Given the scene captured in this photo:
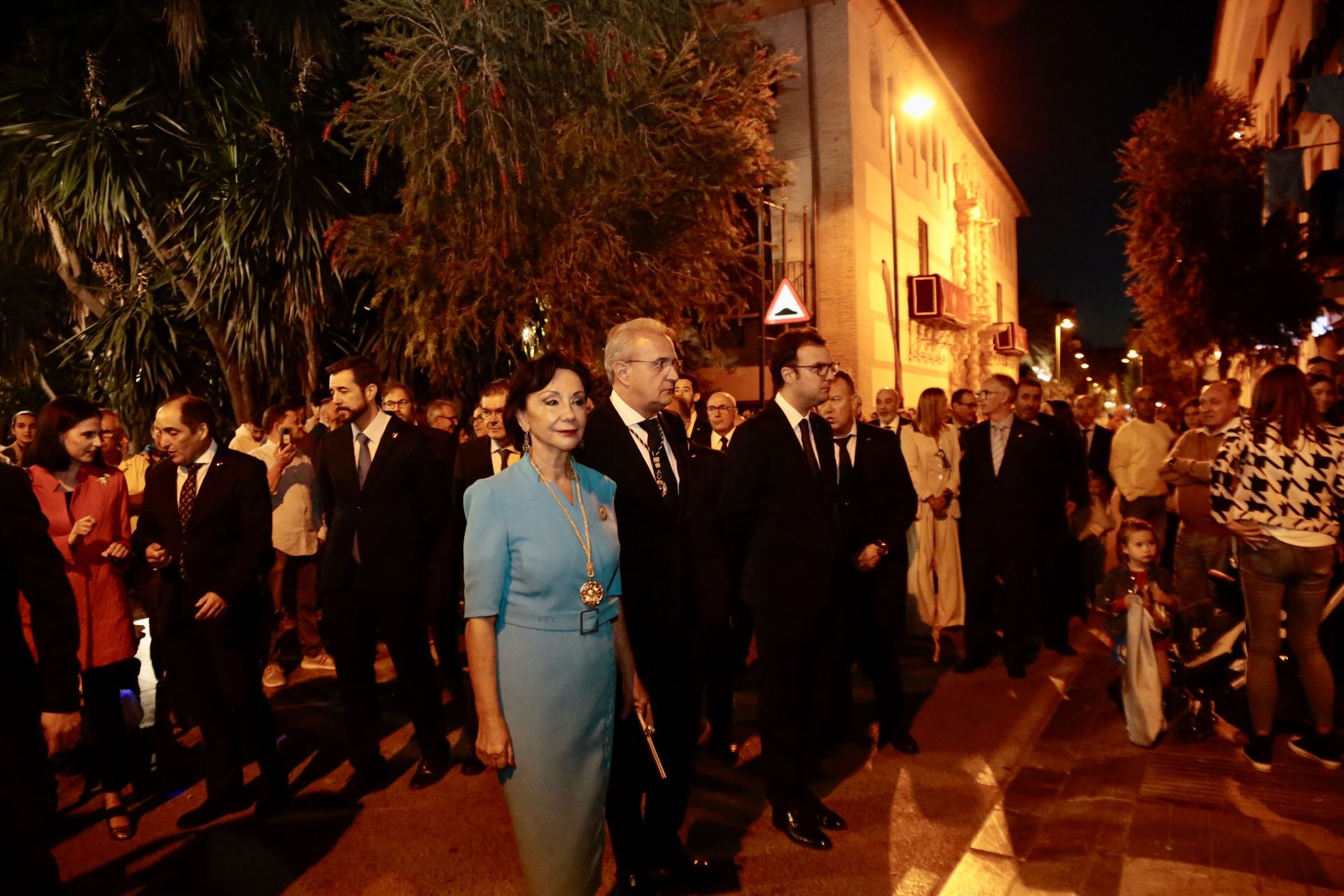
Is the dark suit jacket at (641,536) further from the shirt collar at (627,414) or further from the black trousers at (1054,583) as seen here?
the black trousers at (1054,583)

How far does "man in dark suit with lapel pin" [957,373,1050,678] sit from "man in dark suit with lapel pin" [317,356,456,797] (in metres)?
3.79

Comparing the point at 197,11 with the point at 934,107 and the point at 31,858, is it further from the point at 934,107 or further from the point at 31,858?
the point at 934,107

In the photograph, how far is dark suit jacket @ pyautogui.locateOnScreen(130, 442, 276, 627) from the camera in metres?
4.30

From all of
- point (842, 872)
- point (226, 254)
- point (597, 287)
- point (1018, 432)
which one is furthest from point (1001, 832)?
point (226, 254)

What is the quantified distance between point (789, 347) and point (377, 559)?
90.9 inches

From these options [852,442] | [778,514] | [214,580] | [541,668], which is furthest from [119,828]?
[852,442]

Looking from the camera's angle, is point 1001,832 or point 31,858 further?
point 1001,832

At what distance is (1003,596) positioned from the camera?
260 inches

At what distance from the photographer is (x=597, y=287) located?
10203 millimetres

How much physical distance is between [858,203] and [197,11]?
1268 cm

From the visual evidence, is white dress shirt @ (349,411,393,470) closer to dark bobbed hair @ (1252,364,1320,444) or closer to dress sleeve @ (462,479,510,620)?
dress sleeve @ (462,479,510,620)

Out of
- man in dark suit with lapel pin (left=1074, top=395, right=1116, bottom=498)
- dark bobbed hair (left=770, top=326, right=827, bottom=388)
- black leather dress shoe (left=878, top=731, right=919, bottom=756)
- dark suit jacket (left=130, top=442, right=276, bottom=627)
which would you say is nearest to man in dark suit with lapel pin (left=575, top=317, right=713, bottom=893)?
dark bobbed hair (left=770, top=326, right=827, bottom=388)

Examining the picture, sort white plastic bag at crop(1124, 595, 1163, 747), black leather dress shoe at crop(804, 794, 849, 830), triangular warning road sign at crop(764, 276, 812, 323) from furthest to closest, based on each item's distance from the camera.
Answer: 1. triangular warning road sign at crop(764, 276, 812, 323)
2. white plastic bag at crop(1124, 595, 1163, 747)
3. black leather dress shoe at crop(804, 794, 849, 830)

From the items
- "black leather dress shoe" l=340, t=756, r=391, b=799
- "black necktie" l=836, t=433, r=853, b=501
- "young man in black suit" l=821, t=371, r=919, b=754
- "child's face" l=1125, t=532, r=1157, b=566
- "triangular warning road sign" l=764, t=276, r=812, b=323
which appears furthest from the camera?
"triangular warning road sign" l=764, t=276, r=812, b=323
